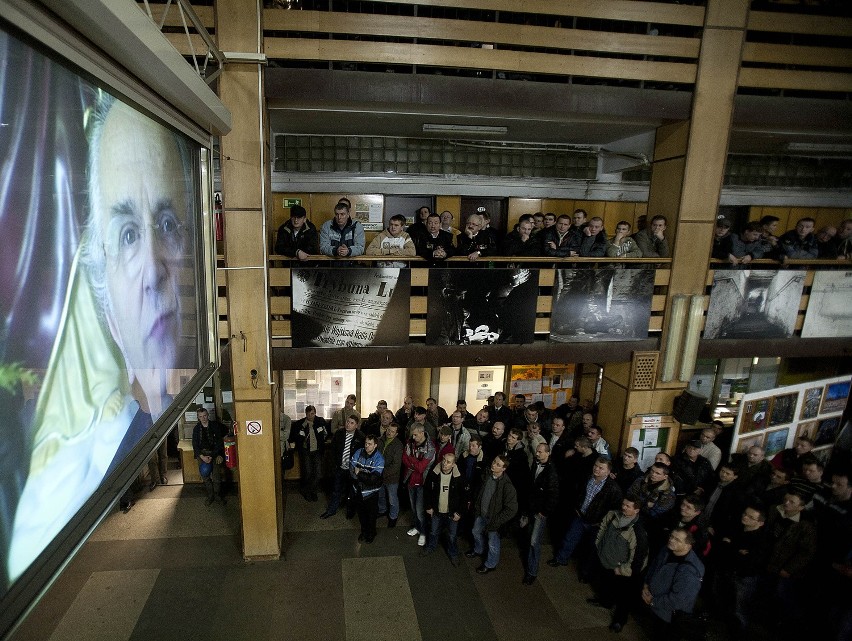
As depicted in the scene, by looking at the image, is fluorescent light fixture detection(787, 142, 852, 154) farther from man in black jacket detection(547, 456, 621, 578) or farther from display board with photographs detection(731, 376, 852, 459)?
man in black jacket detection(547, 456, 621, 578)

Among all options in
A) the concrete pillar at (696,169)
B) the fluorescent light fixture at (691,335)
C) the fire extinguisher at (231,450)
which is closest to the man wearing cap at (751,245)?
the concrete pillar at (696,169)

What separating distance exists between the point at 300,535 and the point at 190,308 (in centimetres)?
528

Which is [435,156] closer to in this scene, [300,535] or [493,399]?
[493,399]

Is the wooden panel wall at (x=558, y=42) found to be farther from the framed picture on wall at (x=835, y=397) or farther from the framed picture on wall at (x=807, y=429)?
the framed picture on wall at (x=807, y=429)

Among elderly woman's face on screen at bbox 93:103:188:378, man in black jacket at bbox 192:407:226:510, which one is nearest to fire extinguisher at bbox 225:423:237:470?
man in black jacket at bbox 192:407:226:510

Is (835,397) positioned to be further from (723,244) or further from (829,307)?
(723,244)

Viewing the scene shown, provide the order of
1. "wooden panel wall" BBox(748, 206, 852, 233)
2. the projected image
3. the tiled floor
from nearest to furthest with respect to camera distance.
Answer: the projected image
the tiled floor
"wooden panel wall" BBox(748, 206, 852, 233)

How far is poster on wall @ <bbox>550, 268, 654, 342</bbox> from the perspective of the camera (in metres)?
7.14

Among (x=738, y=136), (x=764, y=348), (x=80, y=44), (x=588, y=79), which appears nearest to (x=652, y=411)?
(x=764, y=348)

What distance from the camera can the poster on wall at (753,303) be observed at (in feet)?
24.2

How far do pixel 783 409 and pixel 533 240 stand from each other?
17.6 ft

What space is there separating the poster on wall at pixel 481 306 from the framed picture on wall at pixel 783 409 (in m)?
4.52

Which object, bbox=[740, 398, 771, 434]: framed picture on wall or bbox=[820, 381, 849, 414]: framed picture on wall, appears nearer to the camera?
bbox=[740, 398, 771, 434]: framed picture on wall

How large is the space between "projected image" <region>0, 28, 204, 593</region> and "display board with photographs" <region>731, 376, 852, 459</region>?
8.39 m
